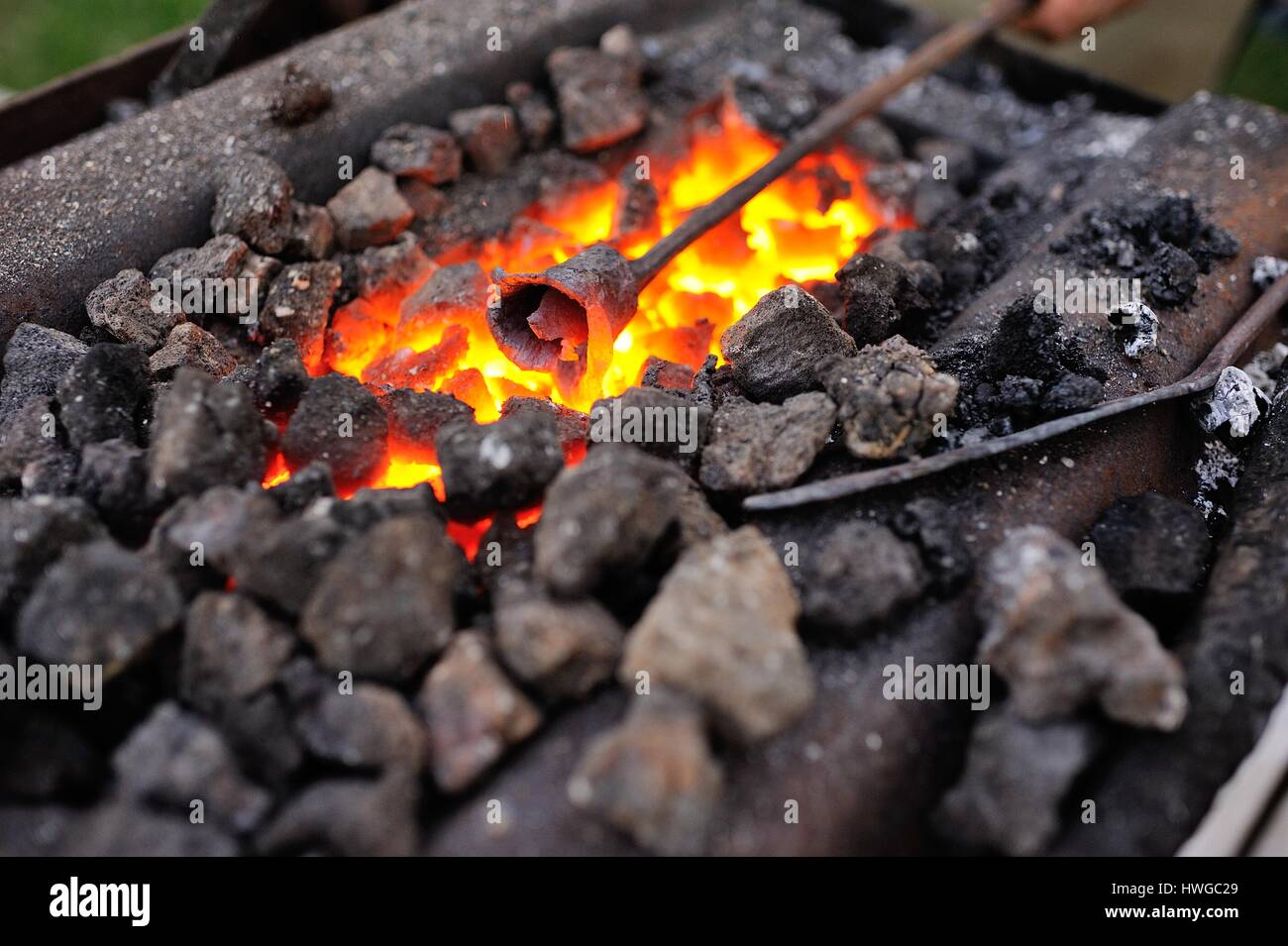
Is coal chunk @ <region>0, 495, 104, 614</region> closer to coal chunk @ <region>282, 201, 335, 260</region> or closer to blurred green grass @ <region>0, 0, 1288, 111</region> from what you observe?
coal chunk @ <region>282, 201, 335, 260</region>

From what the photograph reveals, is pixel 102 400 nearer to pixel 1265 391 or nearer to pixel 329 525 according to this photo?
pixel 329 525

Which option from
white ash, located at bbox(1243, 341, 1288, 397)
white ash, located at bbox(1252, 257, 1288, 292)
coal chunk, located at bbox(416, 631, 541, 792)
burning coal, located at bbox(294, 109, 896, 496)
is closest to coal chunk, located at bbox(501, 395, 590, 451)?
burning coal, located at bbox(294, 109, 896, 496)

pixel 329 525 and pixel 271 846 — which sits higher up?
pixel 329 525

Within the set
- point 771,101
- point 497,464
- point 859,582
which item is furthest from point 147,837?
point 771,101

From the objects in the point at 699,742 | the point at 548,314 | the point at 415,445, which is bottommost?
the point at 699,742

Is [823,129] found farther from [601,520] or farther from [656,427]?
[601,520]
